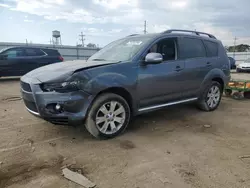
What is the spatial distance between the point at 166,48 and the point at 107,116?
1850mm

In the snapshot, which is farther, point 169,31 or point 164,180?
point 169,31

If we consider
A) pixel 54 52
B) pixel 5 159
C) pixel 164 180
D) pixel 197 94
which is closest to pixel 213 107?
pixel 197 94

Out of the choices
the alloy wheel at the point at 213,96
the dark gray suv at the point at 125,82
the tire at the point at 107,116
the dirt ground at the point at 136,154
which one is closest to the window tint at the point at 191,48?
the dark gray suv at the point at 125,82

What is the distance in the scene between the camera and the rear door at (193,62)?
4680 mm

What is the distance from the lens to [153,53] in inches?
153

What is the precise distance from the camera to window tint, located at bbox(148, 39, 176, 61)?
4.22 m

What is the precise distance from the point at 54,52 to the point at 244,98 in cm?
878

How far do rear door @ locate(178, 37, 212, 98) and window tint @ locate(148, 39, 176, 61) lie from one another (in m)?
0.20

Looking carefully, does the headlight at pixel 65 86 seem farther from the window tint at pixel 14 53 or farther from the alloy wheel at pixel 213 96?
the window tint at pixel 14 53

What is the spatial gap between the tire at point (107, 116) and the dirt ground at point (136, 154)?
152mm

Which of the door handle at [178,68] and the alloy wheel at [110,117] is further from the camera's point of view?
the door handle at [178,68]

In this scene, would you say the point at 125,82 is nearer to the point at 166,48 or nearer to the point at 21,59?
the point at 166,48

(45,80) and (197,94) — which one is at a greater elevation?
(45,80)

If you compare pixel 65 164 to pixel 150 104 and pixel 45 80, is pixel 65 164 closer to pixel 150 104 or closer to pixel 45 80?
pixel 45 80
